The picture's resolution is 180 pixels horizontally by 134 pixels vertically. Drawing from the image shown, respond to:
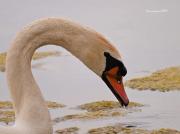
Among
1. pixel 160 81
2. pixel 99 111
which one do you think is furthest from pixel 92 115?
pixel 160 81

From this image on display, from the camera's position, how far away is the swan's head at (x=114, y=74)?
1.55 metres

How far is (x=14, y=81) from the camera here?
1.59 metres

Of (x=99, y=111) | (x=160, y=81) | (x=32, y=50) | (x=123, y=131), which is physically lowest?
(x=123, y=131)

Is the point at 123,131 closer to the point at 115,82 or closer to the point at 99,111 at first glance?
the point at 99,111

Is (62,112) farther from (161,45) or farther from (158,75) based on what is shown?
(161,45)

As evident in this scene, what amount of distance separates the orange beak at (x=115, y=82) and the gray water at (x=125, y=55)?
5.04ft

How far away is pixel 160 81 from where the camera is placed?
3.92 meters

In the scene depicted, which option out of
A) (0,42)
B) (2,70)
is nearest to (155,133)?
(2,70)

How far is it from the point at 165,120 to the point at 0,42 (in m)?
1.88

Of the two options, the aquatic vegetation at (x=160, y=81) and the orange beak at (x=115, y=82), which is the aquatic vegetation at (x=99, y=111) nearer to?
the aquatic vegetation at (x=160, y=81)

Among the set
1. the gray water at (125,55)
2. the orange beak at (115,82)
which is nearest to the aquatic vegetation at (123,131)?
the gray water at (125,55)

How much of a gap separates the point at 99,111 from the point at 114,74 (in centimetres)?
189

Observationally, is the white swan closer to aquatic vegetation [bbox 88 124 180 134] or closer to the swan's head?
the swan's head

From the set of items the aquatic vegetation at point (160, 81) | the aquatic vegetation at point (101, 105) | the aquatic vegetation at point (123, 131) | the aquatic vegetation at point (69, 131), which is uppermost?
the aquatic vegetation at point (160, 81)
